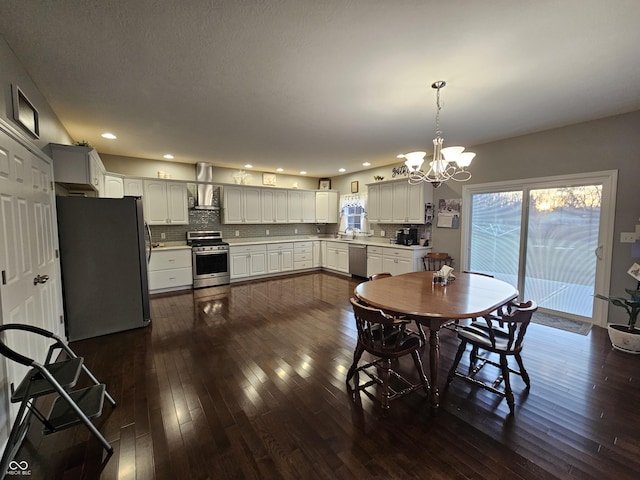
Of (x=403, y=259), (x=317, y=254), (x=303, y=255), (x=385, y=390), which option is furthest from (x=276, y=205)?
(x=385, y=390)

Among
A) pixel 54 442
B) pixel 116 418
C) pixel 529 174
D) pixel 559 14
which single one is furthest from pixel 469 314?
pixel 529 174

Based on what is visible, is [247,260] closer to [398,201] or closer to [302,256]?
[302,256]

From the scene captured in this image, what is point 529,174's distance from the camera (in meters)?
3.92

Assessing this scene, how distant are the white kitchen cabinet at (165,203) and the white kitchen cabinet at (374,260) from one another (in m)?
3.88

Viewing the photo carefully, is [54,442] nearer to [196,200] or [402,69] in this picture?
[402,69]

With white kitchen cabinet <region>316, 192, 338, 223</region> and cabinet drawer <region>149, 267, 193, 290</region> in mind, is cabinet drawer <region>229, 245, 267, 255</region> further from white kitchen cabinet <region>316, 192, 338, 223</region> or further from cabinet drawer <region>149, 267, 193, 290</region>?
white kitchen cabinet <region>316, 192, 338, 223</region>

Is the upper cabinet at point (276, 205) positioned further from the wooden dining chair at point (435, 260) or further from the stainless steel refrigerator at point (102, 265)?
the wooden dining chair at point (435, 260)

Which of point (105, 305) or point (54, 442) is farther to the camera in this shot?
point (105, 305)

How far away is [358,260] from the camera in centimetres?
613

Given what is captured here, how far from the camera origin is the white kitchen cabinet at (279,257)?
6.44 metres

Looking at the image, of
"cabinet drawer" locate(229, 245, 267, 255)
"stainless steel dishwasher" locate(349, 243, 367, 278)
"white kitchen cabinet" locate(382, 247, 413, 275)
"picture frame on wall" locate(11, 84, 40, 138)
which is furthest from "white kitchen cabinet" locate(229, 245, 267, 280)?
"picture frame on wall" locate(11, 84, 40, 138)

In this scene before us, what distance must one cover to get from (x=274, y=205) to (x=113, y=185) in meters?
3.19

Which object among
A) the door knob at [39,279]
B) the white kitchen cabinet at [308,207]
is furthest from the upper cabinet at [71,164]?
the white kitchen cabinet at [308,207]

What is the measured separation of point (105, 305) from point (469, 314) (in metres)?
3.90
